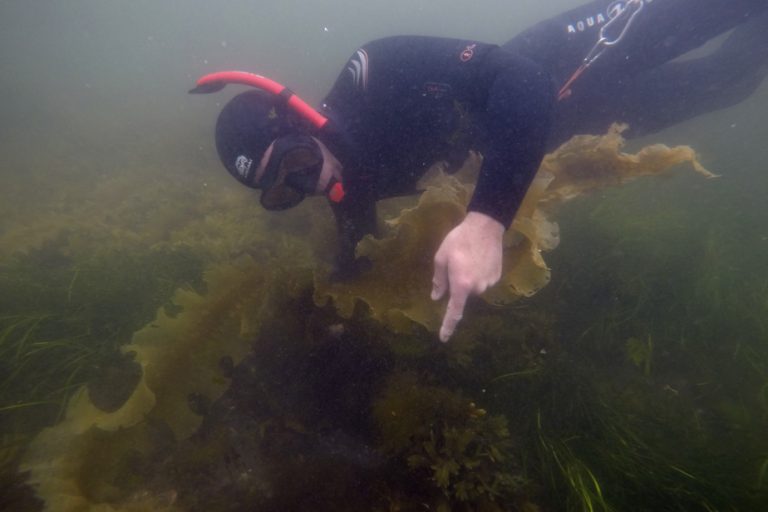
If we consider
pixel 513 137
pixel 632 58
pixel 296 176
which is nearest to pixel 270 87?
pixel 296 176

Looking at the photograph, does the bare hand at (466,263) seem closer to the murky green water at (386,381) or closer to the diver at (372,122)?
the diver at (372,122)

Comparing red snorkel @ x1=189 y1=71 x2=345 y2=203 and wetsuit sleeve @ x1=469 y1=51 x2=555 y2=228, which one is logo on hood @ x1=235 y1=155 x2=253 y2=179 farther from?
wetsuit sleeve @ x1=469 y1=51 x2=555 y2=228

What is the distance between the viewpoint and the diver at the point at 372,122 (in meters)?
2.63

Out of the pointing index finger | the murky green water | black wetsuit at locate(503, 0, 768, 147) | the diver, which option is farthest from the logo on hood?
black wetsuit at locate(503, 0, 768, 147)

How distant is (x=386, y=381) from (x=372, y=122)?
1937 millimetres

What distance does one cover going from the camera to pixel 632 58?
13.1 feet

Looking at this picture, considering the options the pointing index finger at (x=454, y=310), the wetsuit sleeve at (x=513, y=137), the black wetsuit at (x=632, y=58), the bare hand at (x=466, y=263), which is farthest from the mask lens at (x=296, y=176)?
the black wetsuit at (x=632, y=58)

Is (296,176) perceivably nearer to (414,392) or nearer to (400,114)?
(400,114)

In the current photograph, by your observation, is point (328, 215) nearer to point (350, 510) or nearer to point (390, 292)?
point (390, 292)

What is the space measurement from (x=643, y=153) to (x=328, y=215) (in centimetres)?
334

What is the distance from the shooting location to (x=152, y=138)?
13969 millimetres

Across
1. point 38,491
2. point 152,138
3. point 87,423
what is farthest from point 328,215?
point 152,138

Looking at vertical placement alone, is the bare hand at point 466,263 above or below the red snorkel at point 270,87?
below

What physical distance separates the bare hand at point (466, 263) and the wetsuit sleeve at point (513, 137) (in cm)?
10
